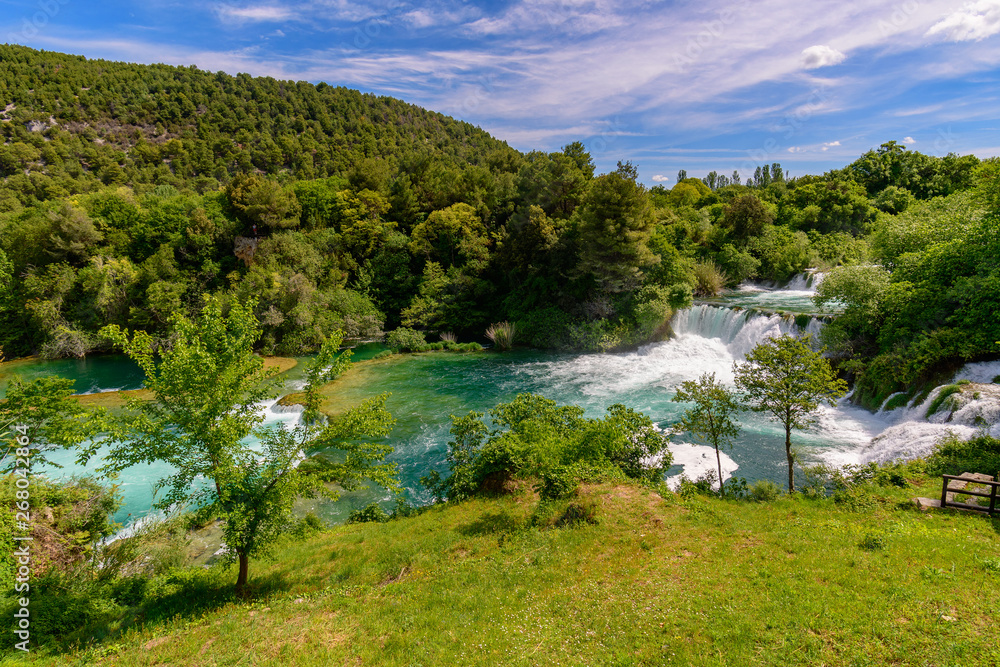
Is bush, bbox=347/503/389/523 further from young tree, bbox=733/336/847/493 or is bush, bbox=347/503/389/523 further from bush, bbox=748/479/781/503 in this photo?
young tree, bbox=733/336/847/493

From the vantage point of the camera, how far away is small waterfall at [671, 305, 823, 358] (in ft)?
75.0

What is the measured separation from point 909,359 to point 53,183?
74897 mm

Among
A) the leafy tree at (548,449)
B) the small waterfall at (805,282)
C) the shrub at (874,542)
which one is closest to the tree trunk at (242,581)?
the leafy tree at (548,449)

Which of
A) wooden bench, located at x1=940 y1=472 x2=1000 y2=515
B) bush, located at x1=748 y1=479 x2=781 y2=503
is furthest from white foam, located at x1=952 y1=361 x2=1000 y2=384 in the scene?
bush, located at x1=748 y1=479 x2=781 y2=503

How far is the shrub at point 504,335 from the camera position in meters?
30.7

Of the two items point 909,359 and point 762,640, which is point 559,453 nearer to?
point 762,640

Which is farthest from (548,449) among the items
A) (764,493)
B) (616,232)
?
(616,232)

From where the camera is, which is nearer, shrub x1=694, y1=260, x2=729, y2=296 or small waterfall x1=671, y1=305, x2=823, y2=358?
small waterfall x1=671, y1=305, x2=823, y2=358

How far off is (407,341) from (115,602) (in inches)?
916

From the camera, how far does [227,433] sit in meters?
7.04

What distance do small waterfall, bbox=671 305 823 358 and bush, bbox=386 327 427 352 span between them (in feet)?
59.7

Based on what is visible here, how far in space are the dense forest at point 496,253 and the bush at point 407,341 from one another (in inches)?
14.5

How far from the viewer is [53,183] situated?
46.9m

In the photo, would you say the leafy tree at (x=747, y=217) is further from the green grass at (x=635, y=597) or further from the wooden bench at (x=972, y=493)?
the wooden bench at (x=972, y=493)
